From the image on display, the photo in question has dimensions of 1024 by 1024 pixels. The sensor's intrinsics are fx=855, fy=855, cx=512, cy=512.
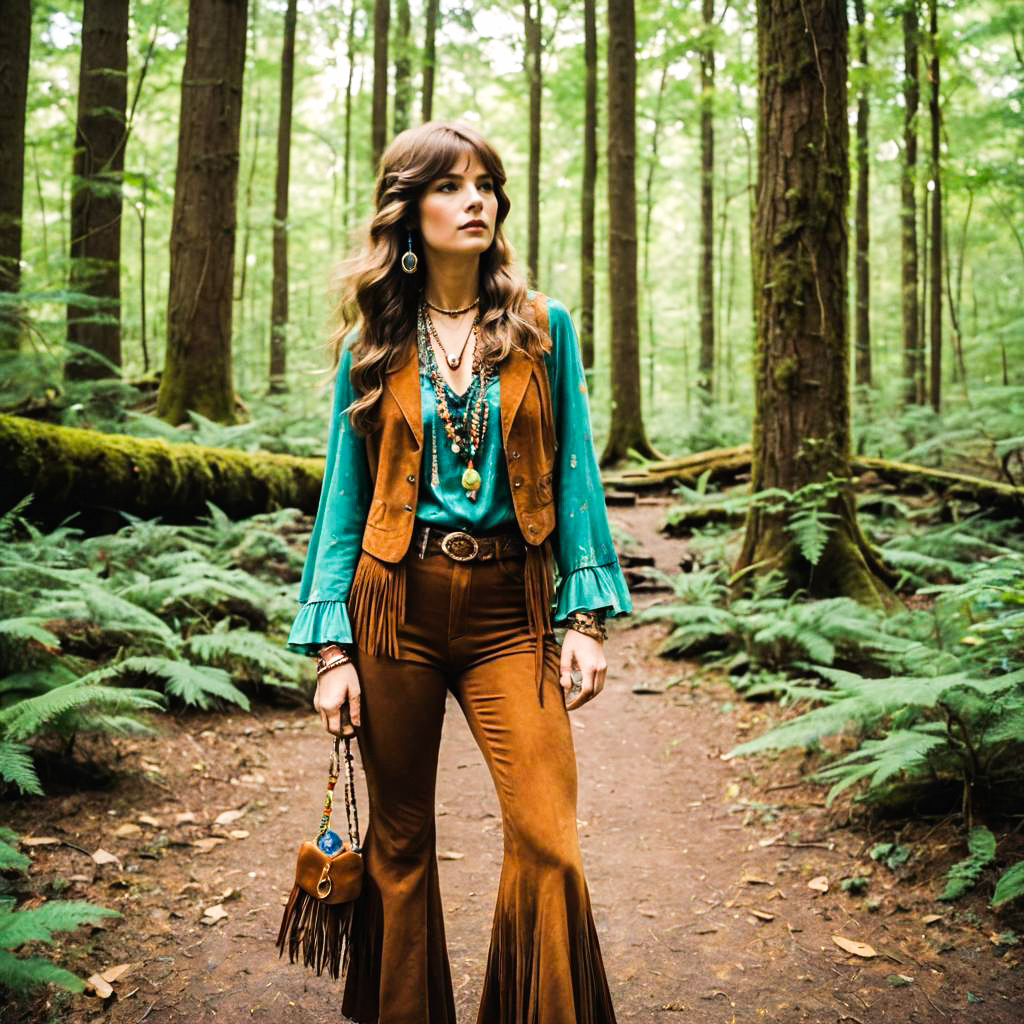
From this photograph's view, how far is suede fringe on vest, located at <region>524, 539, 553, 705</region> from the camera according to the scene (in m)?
2.27

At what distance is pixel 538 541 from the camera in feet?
7.57

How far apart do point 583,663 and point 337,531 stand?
2.57ft

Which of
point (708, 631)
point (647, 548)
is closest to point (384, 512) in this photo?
point (708, 631)

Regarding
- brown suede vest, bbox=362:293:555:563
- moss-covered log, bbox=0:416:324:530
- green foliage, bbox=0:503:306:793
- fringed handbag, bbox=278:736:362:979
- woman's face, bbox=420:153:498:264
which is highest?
woman's face, bbox=420:153:498:264

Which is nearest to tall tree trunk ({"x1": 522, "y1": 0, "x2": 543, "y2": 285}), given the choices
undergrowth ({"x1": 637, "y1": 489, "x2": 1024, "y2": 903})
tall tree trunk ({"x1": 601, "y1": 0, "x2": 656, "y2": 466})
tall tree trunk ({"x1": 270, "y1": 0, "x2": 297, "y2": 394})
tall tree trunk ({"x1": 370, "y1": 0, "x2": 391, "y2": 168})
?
tall tree trunk ({"x1": 370, "y1": 0, "x2": 391, "y2": 168})

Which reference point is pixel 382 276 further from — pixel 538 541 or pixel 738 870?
pixel 738 870

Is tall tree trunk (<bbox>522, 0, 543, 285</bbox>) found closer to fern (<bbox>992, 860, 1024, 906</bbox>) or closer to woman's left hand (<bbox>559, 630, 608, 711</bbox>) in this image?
fern (<bbox>992, 860, 1024, 906</bbox>)

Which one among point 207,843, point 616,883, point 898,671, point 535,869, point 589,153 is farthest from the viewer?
point 589,153

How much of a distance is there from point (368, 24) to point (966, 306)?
81.6 ft

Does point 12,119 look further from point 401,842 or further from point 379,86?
point 401,842

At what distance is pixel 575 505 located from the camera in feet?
7.82

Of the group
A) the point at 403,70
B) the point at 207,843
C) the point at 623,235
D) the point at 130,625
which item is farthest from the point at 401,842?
the point at 403,70

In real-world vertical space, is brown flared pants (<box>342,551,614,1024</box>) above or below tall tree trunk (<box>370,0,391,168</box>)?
below

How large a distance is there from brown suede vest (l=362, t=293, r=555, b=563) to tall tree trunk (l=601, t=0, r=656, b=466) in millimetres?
12358
